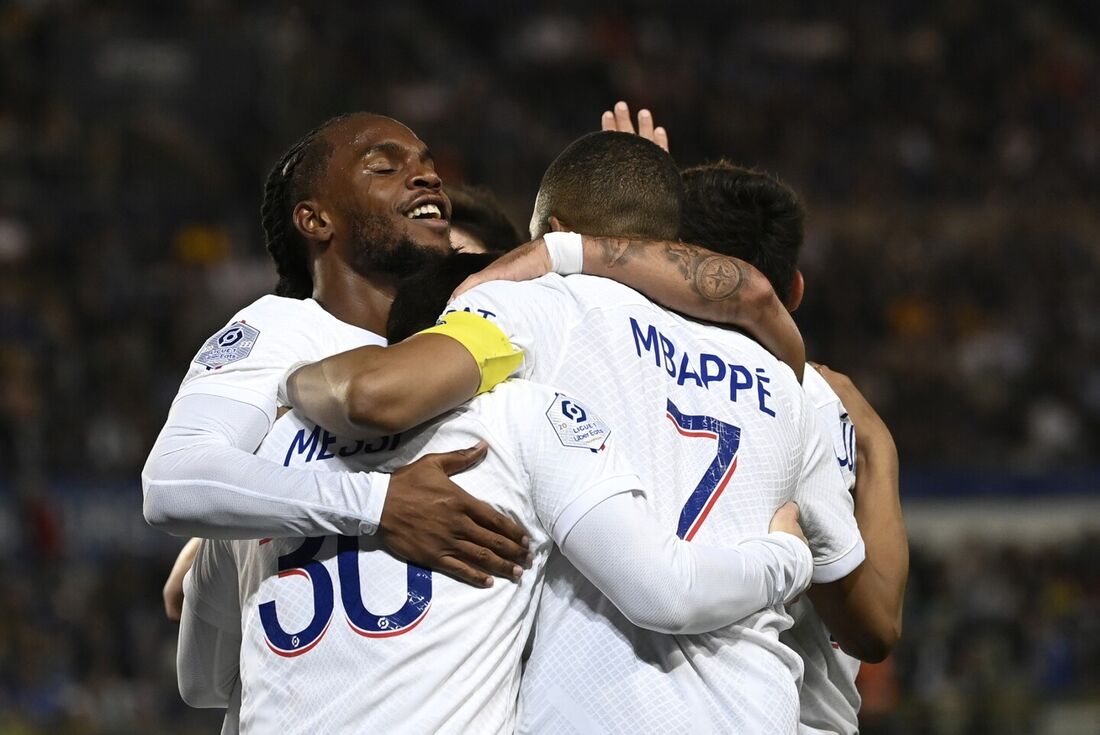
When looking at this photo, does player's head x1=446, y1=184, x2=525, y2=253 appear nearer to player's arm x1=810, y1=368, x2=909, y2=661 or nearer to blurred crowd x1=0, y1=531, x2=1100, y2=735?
player's arm x1=810, y1=368, x2=909, y2=661

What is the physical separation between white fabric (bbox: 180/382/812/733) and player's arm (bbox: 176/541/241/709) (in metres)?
0.32

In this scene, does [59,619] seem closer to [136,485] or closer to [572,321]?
[136,485]

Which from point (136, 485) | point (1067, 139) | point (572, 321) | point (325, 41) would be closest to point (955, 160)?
point (1067, 139)

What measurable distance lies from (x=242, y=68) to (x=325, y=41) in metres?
0.99

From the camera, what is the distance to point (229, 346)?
321 cm

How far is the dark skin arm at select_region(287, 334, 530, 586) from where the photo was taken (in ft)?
9.15

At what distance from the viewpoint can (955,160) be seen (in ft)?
50.9

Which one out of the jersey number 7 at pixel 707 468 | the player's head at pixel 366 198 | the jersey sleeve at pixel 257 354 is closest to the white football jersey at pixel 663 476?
the jersey number 7 at pixel 707 468

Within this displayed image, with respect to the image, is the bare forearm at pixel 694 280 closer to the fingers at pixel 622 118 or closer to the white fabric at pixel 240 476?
the white fabric at pixel 240 476

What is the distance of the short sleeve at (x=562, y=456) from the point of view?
2.83 meters

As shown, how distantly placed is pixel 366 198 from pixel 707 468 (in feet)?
3.60

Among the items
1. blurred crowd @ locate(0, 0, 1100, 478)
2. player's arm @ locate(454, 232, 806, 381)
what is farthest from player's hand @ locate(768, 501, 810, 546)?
blurred crowd @ locate(0, 0, 1100, 478)

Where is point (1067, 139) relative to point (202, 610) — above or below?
below

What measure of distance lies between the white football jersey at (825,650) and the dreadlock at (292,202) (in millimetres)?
1266
